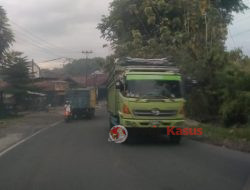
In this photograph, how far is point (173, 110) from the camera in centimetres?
1466

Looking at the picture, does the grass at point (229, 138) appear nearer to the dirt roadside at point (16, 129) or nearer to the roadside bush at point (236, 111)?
the roadside bush at point (236, 111)

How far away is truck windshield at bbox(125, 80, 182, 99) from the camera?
579 inches

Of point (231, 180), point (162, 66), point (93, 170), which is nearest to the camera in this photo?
point (231, 180)

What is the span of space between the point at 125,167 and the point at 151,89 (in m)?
4.99

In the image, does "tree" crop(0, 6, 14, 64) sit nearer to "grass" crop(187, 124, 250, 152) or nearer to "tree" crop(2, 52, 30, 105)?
"tree" crop(2, 52, 30, 105)

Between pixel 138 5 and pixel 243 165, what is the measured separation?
27195 mm

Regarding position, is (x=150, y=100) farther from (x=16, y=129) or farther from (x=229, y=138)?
(x=16, y=129)

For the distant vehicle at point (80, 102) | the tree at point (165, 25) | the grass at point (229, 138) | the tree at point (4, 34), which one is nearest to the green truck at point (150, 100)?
the grass at point (229, 138)

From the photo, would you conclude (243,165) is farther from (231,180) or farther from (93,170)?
(93,170)

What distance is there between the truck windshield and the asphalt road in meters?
1.83

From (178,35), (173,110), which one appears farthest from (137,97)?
(178,35)

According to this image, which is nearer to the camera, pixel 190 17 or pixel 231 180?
pixel 231 180

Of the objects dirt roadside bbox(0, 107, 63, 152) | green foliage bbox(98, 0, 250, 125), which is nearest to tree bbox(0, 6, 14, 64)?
green foliage bbox(98, 0, 250, 125)

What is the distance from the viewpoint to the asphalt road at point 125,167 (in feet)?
27.4
